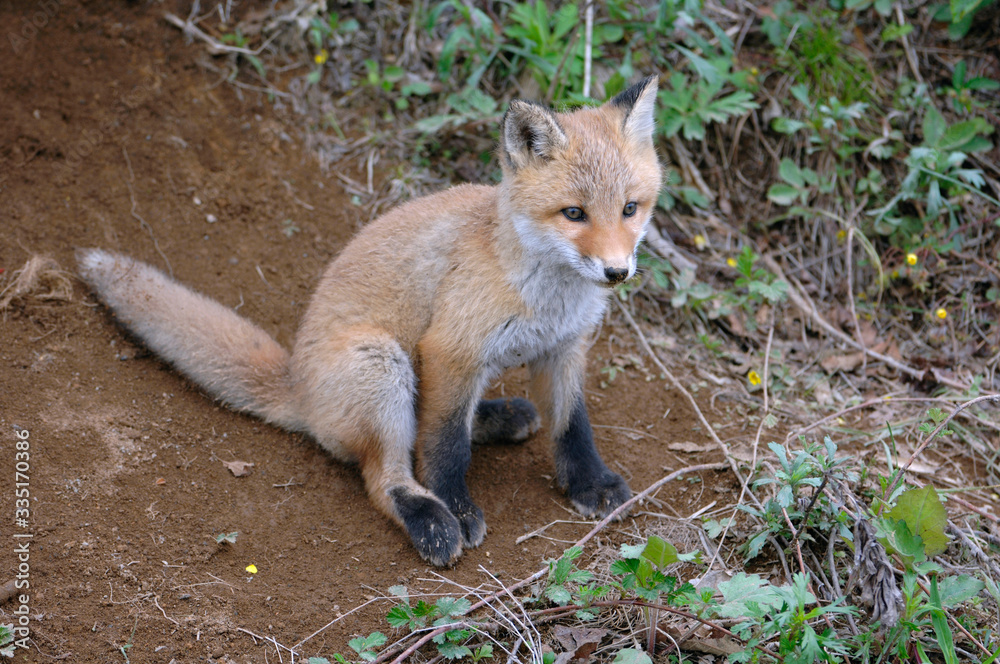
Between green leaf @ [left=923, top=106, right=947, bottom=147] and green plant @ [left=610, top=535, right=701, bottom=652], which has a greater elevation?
green leaf @ [left=923, top=106, right=947, bottom=147]

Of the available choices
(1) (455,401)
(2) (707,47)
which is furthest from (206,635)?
(2) (707,47)

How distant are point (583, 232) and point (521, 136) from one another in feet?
1.98

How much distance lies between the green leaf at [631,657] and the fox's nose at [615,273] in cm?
152

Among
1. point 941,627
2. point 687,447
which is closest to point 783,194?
point 687,447

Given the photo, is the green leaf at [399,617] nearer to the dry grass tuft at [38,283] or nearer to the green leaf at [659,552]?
the green leaf at [659,552]

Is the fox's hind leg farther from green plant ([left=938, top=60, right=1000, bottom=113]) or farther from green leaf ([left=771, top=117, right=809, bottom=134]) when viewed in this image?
green plant ([left=938, top=60, right=1000, bottom=113])

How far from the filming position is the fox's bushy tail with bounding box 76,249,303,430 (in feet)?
14.2

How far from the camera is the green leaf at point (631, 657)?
2881 millimetres

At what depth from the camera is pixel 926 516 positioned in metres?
3.03

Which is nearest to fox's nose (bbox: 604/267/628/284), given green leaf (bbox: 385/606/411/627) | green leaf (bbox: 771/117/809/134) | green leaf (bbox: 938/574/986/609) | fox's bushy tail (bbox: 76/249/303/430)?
green leaf (bbox: 385/606/411/627)

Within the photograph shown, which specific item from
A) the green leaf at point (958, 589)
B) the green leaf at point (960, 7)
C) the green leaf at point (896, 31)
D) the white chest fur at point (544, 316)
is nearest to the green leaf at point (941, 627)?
the green leaf at point (958, 589)

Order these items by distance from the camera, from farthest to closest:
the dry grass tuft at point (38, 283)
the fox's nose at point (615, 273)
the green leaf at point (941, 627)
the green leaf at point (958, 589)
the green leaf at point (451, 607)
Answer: the dry grass tuft at point (38, 283) < the fox's nose at point (615, 273) < the green leaf at point (451, 607) < the green leaf at point (958, 589) < the green leaf at point (941, 627)

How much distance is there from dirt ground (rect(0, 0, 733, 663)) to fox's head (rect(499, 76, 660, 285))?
1.56 metres

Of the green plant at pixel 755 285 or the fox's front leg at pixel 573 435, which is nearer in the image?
the fox's front leg at pixel 573 435
